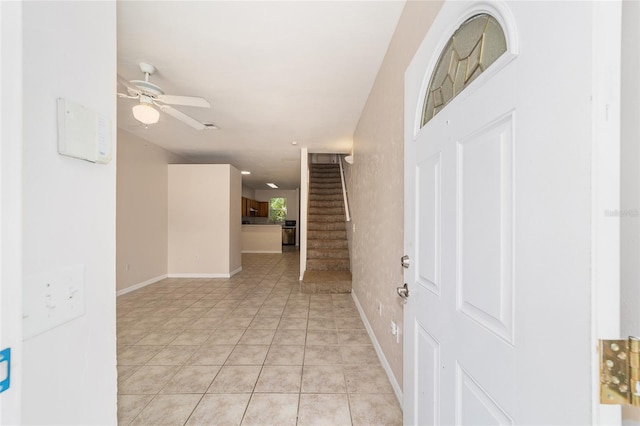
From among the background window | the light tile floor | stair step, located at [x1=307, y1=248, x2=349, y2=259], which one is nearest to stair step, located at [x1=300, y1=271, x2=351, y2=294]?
the light tile floor

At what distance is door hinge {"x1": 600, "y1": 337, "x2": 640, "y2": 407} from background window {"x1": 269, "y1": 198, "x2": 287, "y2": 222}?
1272cm

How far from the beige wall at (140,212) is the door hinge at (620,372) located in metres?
5.00

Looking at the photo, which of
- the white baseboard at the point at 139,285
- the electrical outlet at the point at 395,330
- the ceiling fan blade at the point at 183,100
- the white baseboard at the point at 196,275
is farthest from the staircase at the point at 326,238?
the ceiling fan blade at the point at 183,100

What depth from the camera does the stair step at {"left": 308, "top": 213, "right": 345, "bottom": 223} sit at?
6.30 meters

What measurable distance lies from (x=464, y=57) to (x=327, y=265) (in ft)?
15.3

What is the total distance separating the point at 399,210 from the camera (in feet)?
5.79

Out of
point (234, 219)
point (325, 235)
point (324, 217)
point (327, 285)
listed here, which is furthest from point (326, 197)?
point (327, 285)

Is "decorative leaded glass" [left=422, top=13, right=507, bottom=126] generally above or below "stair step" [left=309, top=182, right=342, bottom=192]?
below

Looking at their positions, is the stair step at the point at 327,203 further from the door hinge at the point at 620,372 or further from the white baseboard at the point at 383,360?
the door hinge at the point at 620,372

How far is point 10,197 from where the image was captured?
0.48m

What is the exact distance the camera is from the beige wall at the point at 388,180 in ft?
5.38

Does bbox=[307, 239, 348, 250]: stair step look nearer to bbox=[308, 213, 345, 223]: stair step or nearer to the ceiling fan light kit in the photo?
bbox=[308, 213, 345, 223]: stair step

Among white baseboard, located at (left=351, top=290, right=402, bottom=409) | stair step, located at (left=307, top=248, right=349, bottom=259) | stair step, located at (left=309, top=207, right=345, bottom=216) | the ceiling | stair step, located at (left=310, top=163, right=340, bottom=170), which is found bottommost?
white baseboard, located at (left=351, top=290, right=402, bottom=409)

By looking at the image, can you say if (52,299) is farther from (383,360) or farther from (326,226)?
(326,226)
